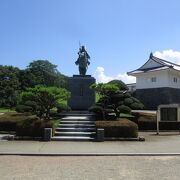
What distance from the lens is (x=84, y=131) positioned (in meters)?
17.4

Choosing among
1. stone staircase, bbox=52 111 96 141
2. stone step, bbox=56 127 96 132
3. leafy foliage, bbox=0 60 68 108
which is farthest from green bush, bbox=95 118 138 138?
leafy foliage, bbox=0 60 68 108

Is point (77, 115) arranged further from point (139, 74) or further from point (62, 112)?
point (139, 74)

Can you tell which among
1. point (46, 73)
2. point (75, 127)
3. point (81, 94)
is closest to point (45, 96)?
point (75, 127)

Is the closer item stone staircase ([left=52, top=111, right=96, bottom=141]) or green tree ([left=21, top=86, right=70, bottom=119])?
stone staircase ([left=52, top=111, right=96, bottom=141])

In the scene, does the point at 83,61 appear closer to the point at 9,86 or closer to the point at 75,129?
the point at 75,129

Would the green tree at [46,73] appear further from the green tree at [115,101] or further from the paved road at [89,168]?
the paved road at [89,168]

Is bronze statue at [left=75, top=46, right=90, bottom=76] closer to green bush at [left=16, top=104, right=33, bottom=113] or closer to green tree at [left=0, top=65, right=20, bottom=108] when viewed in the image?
green bush at [left=16, top=104, right=33, bottom=113]

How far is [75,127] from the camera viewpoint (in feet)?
59.0

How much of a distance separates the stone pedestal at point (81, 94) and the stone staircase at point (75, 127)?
251 cm

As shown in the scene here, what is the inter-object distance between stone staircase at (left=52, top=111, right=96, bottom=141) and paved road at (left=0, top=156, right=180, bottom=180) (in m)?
5.52

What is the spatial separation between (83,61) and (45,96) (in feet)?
26.5

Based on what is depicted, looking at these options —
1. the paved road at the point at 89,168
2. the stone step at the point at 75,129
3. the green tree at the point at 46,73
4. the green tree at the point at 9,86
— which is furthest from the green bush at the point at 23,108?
the green tree at the point at 46,73

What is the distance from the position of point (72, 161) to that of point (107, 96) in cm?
1142

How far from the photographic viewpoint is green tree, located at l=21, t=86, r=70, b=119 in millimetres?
18125
